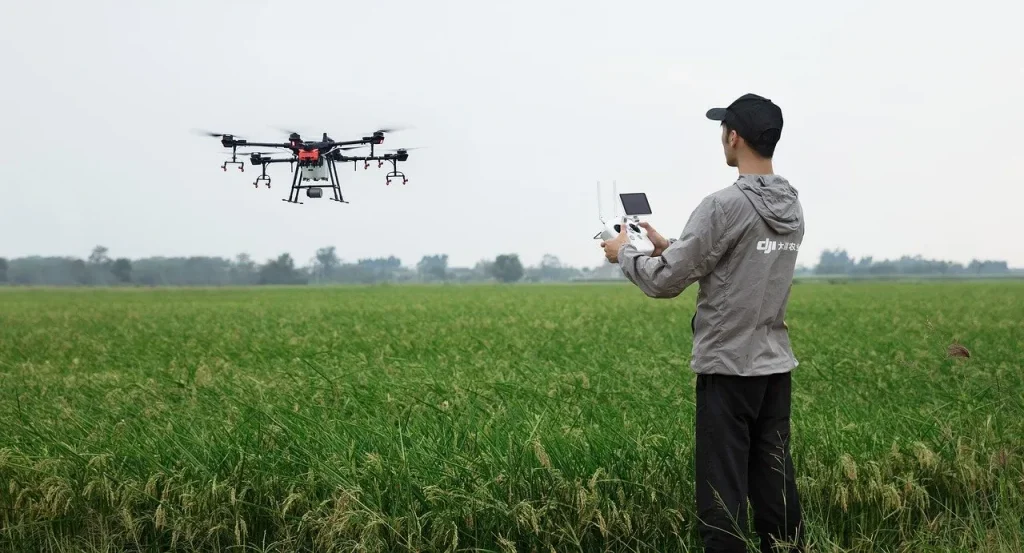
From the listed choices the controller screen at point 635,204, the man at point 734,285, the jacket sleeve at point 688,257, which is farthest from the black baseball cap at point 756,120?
the controller screen at point 635,204

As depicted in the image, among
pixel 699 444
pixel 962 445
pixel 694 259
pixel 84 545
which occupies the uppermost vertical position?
pixel 694 259

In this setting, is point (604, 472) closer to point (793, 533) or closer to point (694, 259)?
point (793, 533)

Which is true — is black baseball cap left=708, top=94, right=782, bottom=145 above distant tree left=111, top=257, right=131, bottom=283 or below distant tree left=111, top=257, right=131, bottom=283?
above

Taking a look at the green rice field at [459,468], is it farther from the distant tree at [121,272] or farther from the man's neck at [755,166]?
the distant tree at [121,272]

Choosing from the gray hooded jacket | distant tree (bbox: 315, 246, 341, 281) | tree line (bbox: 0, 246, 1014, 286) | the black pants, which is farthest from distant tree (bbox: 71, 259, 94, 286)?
the black pants

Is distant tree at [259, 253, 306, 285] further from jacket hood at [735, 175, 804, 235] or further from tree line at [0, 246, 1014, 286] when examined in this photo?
jacket hood at [735, 175, 804, 235]

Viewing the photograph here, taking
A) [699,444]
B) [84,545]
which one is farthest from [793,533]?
[84,545]
